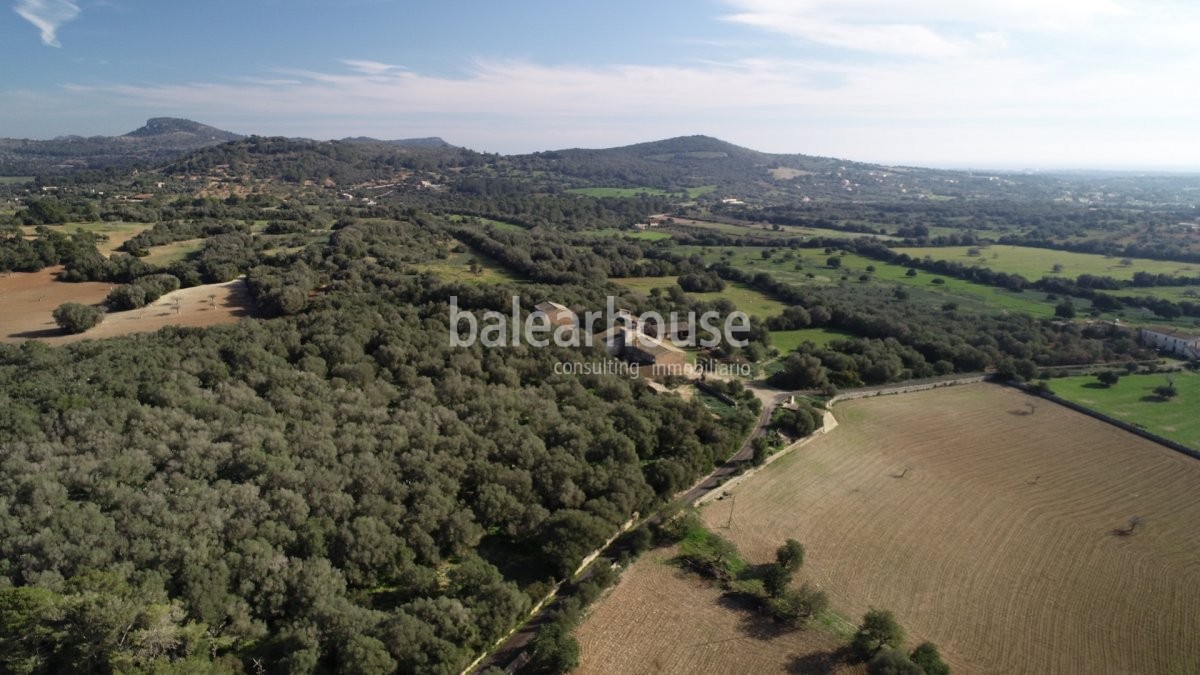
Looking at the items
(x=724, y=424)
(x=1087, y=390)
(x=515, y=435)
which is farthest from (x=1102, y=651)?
(x=1087, y=390)

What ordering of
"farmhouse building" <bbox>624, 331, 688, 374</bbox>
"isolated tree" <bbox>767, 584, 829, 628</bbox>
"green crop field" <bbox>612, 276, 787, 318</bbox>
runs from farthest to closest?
"green crop field" <bbox>612, 276, 787, 318</bbox>, "farmhouse building" <bbox>624, 331, 688, 374</bbox>, "isolated tree" <bbox>767, 584, 829, 628</bbox>

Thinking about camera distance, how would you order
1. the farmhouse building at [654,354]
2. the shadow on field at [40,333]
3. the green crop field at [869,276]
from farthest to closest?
the green crop field at [869,276] → the farmhouse building at [654,354] → the shadow on field at [40,333]

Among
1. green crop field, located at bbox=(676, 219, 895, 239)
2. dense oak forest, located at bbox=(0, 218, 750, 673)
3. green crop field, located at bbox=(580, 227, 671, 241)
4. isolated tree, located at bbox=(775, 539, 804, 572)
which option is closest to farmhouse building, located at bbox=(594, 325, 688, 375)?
dense oak forest, located at bbox=(0, 218, 750, 673)

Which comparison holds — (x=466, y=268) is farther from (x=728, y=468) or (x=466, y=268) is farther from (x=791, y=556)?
(x=791, y=556)

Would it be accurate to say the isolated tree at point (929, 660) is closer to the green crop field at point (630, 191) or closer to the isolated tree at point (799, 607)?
the isolated tree at point (799, 607)

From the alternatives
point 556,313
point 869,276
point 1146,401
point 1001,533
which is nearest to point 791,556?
point 1001,533

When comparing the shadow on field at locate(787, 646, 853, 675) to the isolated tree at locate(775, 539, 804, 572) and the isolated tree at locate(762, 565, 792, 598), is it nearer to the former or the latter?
the isolated tree at locate(762, 565, 792, 598)

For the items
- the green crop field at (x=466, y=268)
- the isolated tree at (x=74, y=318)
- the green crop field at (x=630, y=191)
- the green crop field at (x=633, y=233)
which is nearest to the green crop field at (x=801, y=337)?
the green crop field at (x=466, y=268)
